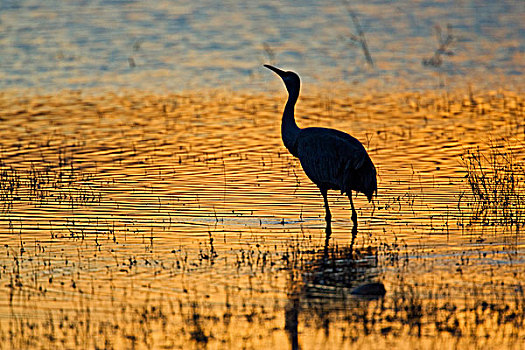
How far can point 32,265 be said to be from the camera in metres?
11.4

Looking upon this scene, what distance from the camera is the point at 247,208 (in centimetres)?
1439

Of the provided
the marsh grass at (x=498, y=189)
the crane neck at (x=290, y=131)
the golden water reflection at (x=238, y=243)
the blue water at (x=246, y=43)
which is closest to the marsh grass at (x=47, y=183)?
the golden water reflection at (x=238, y=243)

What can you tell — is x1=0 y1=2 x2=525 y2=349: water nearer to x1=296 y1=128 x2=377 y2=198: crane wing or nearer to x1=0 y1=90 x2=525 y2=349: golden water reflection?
x1=0 y1=90 x2=525 y2=349: golden water reflection

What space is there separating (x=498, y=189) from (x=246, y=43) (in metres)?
24.5

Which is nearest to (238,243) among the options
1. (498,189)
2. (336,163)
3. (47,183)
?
(336,163)

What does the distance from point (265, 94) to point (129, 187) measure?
12.3 metres

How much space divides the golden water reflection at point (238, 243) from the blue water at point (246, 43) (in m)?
7.92

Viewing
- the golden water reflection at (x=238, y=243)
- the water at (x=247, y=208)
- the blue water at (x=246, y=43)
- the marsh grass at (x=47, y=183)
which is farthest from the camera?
the blue water at (x=246, y=43)

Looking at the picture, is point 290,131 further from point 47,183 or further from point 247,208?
point 47,183

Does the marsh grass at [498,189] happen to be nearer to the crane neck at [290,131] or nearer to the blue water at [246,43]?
the crane neck at [290,131]

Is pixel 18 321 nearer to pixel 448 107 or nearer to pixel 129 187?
pixel 129 187

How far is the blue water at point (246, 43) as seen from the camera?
30531 millimetres

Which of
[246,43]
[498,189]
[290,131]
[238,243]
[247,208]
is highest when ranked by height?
[246,43]

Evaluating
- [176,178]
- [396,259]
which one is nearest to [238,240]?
[396,259]
